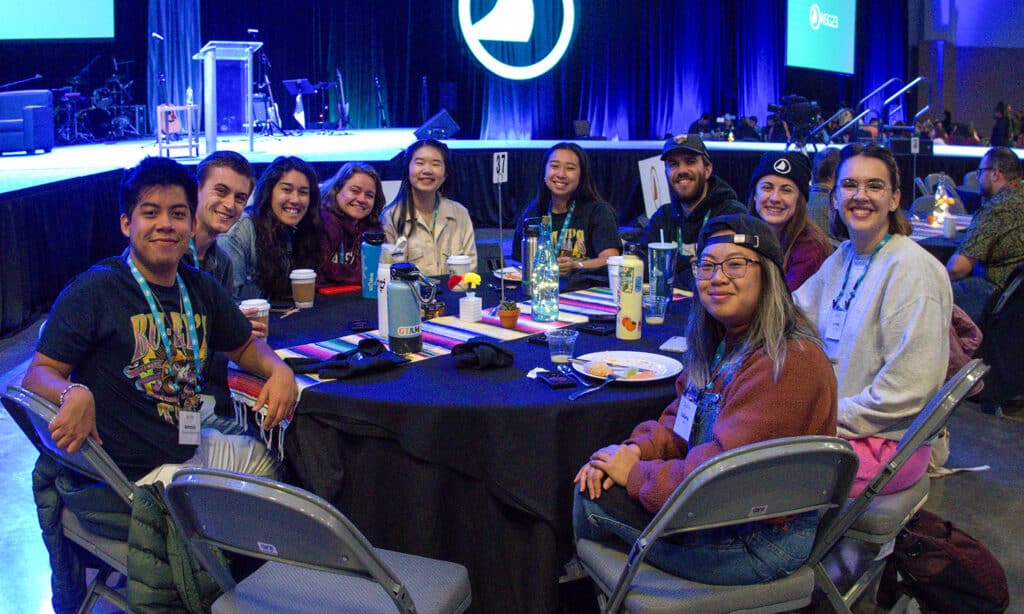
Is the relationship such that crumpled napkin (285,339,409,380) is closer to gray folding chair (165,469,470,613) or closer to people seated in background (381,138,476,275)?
gray folding chair (165,469,470,613)

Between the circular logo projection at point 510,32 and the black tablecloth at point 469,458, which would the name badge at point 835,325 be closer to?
the black tablecloth at point 469,458

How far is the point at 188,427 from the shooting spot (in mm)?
2117

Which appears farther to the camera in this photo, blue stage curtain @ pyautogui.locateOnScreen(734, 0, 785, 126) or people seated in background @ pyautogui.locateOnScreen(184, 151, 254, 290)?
blue stage curtain @ pyautogui.locateOnScreen(734, 0, 785, 126)

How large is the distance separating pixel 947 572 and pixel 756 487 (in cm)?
112

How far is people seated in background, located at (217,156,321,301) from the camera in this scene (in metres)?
3.16

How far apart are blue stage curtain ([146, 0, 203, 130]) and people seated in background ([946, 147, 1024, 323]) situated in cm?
1043

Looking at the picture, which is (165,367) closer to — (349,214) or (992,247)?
(349,214)

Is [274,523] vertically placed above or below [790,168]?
below

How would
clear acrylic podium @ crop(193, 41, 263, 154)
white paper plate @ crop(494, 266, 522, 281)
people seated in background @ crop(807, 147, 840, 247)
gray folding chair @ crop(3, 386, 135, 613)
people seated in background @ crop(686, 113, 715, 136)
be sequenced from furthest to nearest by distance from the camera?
people seated in background @ crop(686, 113, 715, 136), clear acrylic podium @ crop(193, 41, 263, 154), people seated in background @ crop(807, 147, 840, 247), white paper plate @ crop(494, 266, 522, 281), gray folding chair @ crop(3, 386, 135, 613)

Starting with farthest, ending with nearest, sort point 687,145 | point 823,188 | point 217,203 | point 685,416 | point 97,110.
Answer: point 97,110 → point 823,188 → point 687,145 → point 217,203 → point 685,416

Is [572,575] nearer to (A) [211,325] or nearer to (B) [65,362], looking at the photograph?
(A) [211,325]

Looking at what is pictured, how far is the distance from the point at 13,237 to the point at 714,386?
5.07 meters

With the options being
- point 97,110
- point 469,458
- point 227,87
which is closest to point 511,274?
point 469,458

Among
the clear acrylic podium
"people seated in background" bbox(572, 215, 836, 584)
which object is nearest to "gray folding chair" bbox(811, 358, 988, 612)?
"people seated in background" bbox(572, 215, 836, 584)
